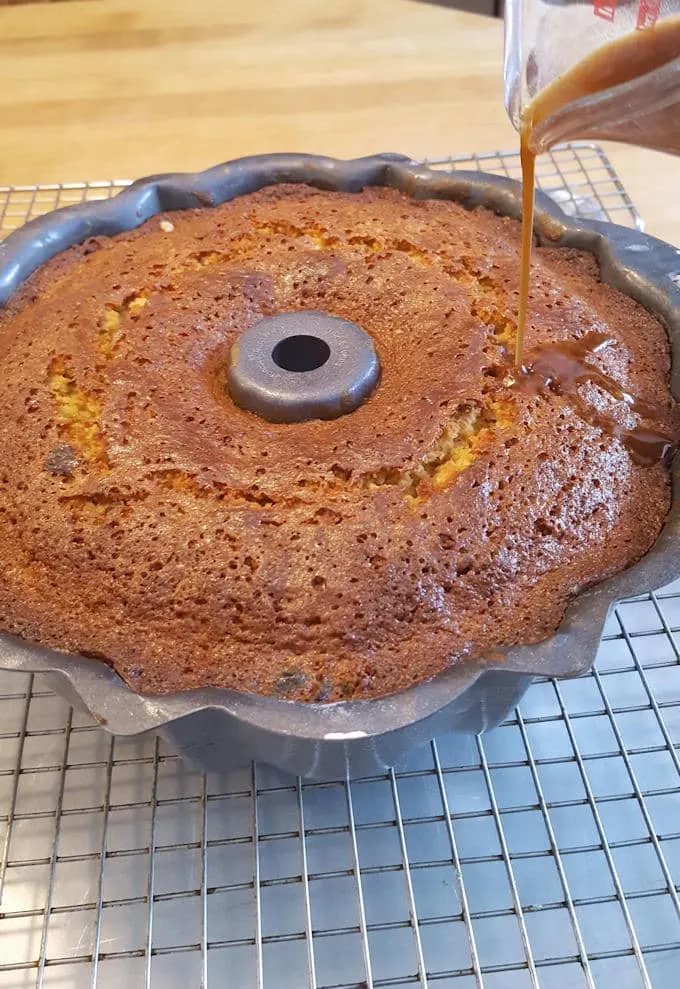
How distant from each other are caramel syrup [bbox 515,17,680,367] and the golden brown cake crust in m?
0.31

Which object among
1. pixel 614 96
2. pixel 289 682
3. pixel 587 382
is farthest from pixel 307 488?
pixel 614 96

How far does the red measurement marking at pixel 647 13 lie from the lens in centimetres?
90

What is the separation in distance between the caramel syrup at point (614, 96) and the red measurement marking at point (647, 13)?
12 mm

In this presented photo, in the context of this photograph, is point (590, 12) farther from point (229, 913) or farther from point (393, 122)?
point (393, 122)

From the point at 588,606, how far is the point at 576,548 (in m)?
0.13

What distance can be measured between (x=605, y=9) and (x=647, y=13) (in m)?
0.07

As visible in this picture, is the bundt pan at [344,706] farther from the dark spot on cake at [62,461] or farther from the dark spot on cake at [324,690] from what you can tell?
the dark spot on cake at [62,461]

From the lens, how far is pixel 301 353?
124 centimetres

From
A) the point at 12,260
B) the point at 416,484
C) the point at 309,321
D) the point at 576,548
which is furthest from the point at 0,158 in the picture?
the point at 576,548

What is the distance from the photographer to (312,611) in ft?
3.23

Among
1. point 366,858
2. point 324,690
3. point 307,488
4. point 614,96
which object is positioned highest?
point 614,96

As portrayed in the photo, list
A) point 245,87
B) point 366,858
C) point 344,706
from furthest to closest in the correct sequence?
point 245,87, point 366,858, point 344,706

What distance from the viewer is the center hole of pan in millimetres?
1208

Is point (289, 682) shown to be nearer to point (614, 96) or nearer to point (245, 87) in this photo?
point (614, 96)
